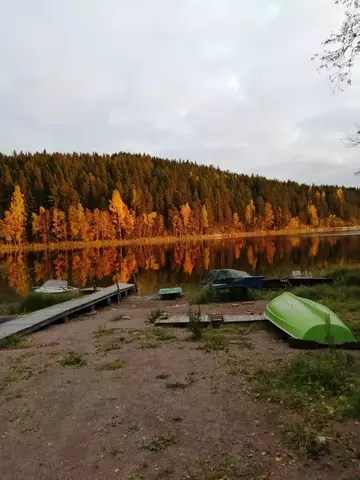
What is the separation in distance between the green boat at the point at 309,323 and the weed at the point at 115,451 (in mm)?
5108

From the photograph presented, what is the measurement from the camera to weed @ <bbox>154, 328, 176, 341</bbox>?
34.7 feet

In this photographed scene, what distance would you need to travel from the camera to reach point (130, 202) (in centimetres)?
11206

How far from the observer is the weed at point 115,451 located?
4.83 m

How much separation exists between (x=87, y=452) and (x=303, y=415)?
9.15 ft

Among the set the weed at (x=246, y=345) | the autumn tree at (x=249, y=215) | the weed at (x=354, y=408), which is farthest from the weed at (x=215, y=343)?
the autumn tree at (x=249, y=215)

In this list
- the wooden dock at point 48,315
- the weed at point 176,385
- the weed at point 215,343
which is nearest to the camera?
the weed at point 176,385

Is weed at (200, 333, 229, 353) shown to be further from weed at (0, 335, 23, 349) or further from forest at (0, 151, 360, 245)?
forest at (0, 151, 360, 245)

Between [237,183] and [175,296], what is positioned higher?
[237,183]

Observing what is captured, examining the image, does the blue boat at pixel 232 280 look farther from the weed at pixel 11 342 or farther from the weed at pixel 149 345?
the weed at pixel 11 342

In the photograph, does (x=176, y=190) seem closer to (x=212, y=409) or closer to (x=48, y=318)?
(x=48, y=318)

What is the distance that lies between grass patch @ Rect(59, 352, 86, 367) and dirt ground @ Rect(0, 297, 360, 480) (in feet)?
0.37

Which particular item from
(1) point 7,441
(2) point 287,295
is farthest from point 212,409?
(2) point 287,295

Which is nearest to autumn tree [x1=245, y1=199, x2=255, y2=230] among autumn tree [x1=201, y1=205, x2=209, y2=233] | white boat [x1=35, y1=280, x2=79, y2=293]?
autumn tree [x1=201, y1=205, x2=209, y2=233]

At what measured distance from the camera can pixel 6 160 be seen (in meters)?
127
